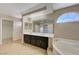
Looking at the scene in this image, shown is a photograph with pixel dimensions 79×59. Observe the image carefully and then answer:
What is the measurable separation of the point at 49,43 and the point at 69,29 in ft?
1.37

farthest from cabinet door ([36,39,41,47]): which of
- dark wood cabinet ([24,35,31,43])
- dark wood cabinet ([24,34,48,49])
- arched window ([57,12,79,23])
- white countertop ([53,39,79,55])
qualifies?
→ arched window ([57,12,79,23])

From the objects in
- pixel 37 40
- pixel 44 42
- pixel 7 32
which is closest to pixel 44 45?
pixel 44 42

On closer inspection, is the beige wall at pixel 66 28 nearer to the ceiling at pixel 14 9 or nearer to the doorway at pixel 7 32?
the ceiling at pixel 14 9

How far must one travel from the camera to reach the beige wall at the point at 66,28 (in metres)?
1.35

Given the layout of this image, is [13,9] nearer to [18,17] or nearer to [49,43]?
[18,17]

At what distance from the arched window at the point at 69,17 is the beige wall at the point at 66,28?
5 centimetres

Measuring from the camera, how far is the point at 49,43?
1562mm

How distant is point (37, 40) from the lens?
162 cm

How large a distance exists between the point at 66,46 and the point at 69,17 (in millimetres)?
465

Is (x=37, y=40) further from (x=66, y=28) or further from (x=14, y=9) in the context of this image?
(x=14, y=9)

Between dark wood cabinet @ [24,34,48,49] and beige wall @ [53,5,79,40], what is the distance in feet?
0.81

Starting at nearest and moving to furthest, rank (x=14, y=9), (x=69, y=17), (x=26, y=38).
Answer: (x=69, y=17) → (x=14, y=9) → (x=26, y=38)

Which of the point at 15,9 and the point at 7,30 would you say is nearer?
the point at 15,9

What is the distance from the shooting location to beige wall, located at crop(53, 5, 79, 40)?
135 cm
